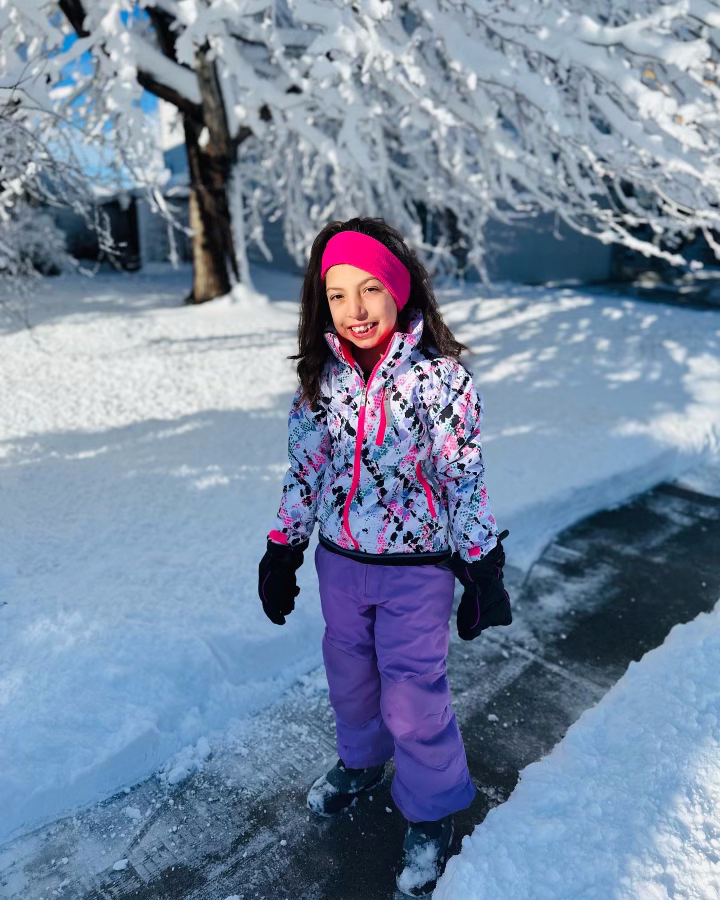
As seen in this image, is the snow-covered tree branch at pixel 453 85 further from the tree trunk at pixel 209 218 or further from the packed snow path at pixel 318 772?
the packed snow path at pixel 318 772

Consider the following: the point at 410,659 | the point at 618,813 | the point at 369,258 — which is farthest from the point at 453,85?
the point at 618,813

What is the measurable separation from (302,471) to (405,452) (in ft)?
1.07

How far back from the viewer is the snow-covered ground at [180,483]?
243 cm

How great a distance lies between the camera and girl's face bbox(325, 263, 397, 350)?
1881mm

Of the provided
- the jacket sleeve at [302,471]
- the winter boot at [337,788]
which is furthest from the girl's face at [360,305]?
the winter boot at [337,788]

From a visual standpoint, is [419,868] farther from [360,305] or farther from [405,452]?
[360,305]

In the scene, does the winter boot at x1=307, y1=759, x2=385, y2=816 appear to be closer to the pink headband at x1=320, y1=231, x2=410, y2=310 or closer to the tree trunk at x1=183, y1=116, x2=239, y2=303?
the pink headband at x1=320, y1=231, x2=410, y2=310

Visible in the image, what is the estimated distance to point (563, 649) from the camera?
302 cm

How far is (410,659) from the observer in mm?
1942

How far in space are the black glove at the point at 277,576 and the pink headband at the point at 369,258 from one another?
2.47ft

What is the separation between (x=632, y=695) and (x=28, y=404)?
173 inches

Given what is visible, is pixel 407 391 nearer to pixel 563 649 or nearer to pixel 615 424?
pixel 563 649

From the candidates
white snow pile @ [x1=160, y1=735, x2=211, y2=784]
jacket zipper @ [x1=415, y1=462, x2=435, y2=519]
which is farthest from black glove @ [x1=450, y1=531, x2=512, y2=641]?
white snow pile @ [x1=160, y1=735, x2=211, y2=784]

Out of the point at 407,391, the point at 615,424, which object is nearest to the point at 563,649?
the point at 407,391
